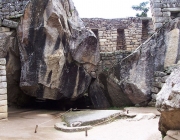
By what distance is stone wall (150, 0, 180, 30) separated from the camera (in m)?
9.98

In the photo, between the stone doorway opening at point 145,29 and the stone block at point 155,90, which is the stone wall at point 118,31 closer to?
the stone doorway opening at point 145,29

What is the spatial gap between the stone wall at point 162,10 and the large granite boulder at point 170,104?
23.5 ft

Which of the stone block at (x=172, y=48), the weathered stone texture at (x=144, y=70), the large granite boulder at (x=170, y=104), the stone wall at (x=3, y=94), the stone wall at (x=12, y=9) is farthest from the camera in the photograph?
the stone wall at (x=12, y=9)

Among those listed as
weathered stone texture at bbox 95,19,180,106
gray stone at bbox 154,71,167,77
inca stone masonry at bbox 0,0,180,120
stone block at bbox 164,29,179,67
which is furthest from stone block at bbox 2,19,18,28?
stone block at bbox 164,29,179,67

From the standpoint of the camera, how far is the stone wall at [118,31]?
39.4ft

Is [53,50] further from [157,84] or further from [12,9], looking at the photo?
[157,84]

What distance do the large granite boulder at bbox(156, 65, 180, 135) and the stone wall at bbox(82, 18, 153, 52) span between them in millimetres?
8712

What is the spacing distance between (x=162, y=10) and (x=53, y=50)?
5.10m

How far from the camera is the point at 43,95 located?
29.5ft

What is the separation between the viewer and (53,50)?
8438 millimetres

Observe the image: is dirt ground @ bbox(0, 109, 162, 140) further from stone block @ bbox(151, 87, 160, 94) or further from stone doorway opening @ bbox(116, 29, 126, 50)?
stone doorway opening @ bbox(116, 29, 126, 50)

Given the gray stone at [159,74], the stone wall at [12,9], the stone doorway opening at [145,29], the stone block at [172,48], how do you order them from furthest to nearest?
the stone doorway opening at [145,29] < the stone wall at [12,9] < the stone block at [172,48] < the gray stone at [159,74]

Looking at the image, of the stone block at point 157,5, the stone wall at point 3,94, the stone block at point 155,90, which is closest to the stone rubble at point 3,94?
the stone wall at point 3,94

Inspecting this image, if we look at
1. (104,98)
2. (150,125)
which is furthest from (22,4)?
(150,125)
